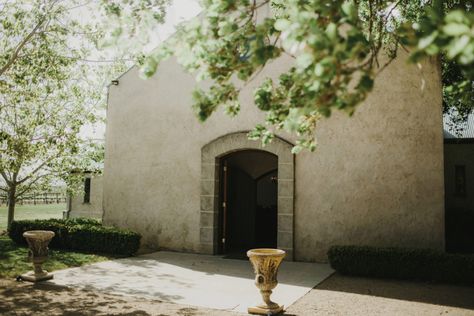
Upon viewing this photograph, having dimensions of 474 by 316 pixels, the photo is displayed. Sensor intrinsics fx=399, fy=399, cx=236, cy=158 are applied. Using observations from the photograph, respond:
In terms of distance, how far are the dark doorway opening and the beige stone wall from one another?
14.3 meters

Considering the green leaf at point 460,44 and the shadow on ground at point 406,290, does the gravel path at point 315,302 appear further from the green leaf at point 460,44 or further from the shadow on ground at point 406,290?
the green leaf at point 460,44

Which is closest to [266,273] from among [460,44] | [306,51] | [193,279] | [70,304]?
[193,279]

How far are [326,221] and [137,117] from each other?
6.52 meters

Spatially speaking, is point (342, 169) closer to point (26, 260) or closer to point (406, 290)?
point (406, 290)

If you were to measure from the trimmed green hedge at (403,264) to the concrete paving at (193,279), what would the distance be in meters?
0.54

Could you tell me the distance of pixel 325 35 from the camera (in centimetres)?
268

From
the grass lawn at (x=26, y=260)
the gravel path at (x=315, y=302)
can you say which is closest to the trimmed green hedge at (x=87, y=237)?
the grass lawn at (x=26, y=260)

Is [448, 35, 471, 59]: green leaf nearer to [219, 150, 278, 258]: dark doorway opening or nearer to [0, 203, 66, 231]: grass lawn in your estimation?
[219, 150, 278, 258]: dark doorway opening

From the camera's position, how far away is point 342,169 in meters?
9.70

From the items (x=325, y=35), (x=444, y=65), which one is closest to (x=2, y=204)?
(x=444, y=65)

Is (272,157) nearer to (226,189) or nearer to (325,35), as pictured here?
(226,189)

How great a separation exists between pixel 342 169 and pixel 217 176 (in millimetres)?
3409

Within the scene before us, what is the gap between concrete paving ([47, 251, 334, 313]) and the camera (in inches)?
264

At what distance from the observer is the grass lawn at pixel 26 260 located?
8.39m
